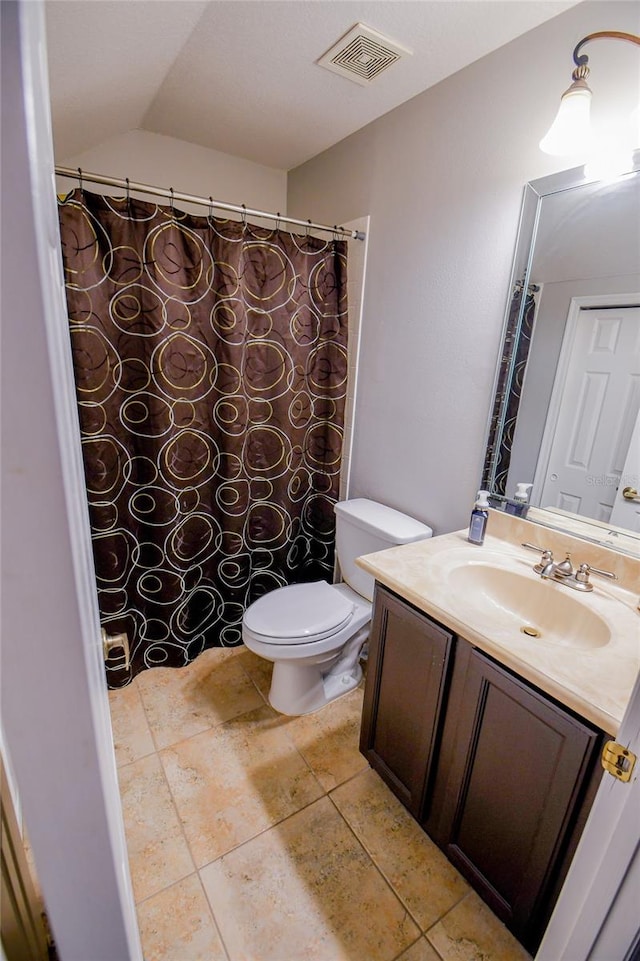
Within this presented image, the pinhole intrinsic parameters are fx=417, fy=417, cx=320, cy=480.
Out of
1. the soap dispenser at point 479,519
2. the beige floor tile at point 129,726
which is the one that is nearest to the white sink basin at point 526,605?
the soap dispenser at point 479,519

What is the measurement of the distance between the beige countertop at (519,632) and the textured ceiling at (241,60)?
5.00ft

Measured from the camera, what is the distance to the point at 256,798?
4.64ft

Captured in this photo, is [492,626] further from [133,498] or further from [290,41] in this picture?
[290,41]

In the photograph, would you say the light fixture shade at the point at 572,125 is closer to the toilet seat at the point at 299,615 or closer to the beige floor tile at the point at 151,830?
the toilet seat at the point at 299,615

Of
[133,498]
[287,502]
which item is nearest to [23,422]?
[133,498]

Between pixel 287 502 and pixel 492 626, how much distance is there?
1261mm

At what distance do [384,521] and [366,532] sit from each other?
90mm

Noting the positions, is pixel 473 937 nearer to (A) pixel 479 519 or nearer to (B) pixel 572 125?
(A) pixel 479 519

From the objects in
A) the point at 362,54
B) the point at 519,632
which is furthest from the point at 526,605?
the point at 362,54

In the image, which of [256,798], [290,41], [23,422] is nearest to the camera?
[23,422]

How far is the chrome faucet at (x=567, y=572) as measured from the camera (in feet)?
3.91

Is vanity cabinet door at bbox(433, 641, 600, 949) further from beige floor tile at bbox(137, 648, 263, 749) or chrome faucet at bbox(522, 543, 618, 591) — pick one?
beige floor tile at bbox(137, 648, 263, 749)

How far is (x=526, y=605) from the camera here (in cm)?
126

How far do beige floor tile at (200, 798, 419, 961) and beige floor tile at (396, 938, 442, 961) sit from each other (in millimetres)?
15
